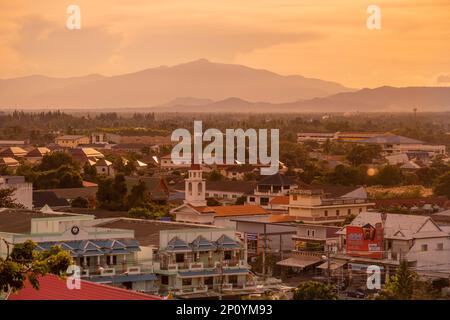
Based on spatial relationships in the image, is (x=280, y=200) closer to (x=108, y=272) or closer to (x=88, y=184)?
(x=88, y=184)

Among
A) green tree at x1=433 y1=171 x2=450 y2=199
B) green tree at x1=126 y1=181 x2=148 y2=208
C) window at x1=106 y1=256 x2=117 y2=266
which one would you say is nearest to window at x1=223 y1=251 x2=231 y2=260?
window at x1=106 y1=256 x2=117 y2=266

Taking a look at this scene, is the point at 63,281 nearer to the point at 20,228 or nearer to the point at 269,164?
the point at 20,228

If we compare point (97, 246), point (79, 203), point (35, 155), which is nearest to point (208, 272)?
point (97, 246)

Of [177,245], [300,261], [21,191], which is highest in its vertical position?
[177,245]

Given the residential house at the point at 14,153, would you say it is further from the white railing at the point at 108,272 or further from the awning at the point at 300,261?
the white railing at the point at 108,272

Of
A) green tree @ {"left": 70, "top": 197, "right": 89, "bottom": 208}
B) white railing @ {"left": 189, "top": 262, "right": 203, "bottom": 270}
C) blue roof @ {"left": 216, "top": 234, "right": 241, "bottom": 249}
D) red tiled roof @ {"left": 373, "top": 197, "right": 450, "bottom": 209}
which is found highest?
blue roof @ {"left": 216, "top": 234, "right": 241, "bottom": 249}

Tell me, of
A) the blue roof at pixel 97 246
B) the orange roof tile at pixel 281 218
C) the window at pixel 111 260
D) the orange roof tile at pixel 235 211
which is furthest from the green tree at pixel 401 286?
the orange roof tile at pixel 281 218

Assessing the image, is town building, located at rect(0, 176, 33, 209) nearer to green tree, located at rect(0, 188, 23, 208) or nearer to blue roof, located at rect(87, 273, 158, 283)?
green tree, located at rect(0, 188, 23, 208)
